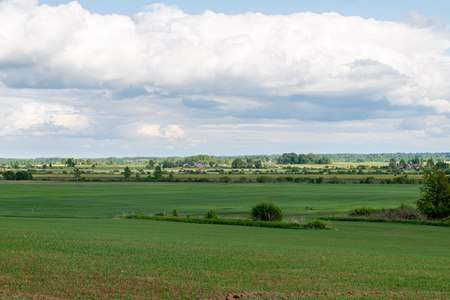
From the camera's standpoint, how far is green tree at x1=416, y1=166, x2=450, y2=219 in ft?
187

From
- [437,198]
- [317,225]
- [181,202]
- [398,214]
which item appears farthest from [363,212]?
[181,202]

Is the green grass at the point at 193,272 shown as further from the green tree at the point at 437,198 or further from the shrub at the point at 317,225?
the green tree at the point at 437,198

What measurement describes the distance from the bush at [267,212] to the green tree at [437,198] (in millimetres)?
17853

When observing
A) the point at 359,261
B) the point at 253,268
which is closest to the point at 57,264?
the point at 253,268

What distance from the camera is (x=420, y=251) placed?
2942 cm

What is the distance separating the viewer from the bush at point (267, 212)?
5450cm

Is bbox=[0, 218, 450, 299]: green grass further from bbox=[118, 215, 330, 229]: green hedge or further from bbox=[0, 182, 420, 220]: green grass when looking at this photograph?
bbox=[0, 182, 420, 220]: green grass

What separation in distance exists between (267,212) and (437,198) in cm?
2085

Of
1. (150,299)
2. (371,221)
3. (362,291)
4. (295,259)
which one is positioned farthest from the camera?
(371,221)

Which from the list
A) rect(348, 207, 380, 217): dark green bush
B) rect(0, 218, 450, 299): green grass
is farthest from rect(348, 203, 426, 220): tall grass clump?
rect(0, 218, 450, 299): green grass

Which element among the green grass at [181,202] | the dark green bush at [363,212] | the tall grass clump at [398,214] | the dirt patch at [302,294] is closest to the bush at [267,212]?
the green grass at [181,202]

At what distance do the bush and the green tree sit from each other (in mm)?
17853

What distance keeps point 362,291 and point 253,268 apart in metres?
4.56

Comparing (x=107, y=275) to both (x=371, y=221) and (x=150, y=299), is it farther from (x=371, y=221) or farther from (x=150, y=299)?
(x=371, y=221)
